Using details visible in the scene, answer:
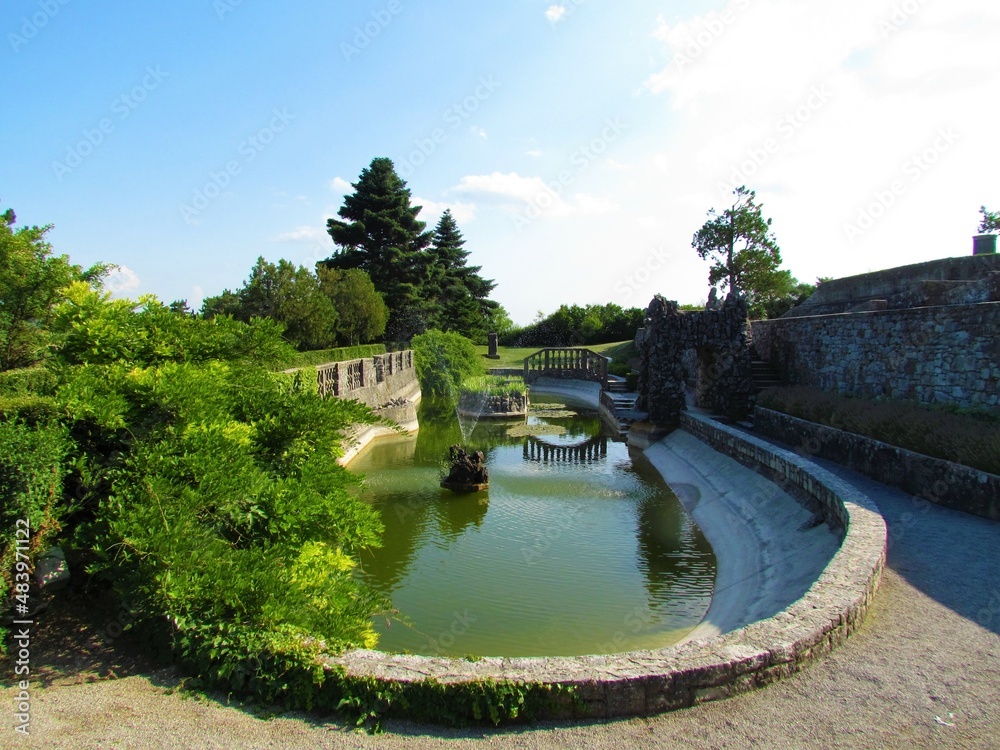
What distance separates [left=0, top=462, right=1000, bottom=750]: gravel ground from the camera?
3.36 metres

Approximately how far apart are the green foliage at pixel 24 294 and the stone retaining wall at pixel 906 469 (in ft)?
50.5

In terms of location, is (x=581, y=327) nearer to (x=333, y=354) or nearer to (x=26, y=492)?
(x=333, y=354)

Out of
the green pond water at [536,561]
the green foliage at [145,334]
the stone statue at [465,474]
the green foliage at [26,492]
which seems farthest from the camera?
the stone statue at [465,474]

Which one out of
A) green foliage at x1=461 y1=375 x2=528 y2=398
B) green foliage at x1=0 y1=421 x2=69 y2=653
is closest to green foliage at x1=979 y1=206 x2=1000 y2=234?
green foliage at x1=461 y1=375 x2=528 y2=398

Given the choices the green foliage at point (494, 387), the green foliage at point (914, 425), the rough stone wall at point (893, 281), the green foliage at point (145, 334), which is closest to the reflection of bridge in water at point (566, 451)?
the green foliage at point (494, 387)

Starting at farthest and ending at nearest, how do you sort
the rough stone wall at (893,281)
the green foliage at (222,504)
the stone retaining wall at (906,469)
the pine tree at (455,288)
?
the pine tree at (455,288) → the rough stone wall at (893,281) → the stone retaining wall at (906,469) → the green foliage at (222,504)

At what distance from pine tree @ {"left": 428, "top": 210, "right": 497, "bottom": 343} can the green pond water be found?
105 feet

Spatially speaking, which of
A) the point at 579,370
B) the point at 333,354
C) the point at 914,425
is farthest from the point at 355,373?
the point at 914,425

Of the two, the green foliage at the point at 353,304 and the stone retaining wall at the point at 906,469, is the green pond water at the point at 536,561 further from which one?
the green foliage at the point at 353,304

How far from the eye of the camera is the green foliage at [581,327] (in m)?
48.6

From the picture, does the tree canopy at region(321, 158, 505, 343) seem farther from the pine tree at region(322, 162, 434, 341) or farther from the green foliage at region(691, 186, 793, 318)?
the green foliage at region(691, 186, 793, 318)

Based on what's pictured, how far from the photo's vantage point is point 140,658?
13.8 feet

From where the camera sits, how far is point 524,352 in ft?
156

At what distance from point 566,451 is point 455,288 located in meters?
33.1
